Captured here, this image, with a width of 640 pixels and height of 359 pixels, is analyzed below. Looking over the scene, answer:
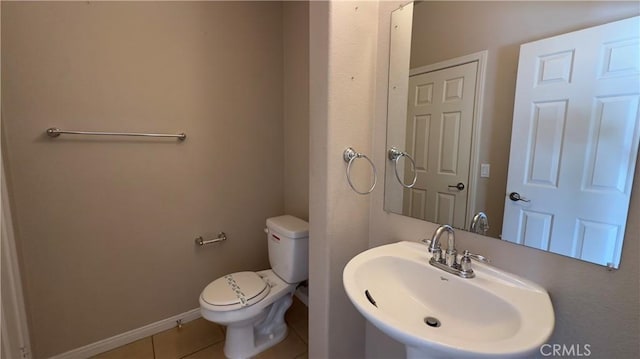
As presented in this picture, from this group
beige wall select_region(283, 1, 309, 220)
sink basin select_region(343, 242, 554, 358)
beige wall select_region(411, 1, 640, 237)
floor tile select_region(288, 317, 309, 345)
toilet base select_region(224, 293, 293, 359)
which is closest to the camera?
sink basin select_region(343, 242, 554, 358)

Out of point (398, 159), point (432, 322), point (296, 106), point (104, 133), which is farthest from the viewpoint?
point (296, 106)

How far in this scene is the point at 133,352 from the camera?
1.53 m

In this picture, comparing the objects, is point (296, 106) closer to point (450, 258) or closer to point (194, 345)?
point (450, 258)

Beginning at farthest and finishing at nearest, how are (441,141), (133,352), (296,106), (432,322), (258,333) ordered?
1. (296,106)
2. (258,333)
3. (133,352)
4. (441,141)
5. (432,322)

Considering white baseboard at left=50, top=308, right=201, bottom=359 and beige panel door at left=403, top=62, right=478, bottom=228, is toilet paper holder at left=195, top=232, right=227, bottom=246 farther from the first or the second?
beige panel door at left=403, top=62, right=478, bottom=228

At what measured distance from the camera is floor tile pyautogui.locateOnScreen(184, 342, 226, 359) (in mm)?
1503

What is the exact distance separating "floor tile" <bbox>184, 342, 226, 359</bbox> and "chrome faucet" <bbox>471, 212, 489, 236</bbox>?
4.93ft

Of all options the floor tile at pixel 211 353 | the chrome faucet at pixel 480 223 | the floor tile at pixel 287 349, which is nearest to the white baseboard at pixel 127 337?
the floor tile at pixel 211 353

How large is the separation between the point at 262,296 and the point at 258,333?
1.14 ft

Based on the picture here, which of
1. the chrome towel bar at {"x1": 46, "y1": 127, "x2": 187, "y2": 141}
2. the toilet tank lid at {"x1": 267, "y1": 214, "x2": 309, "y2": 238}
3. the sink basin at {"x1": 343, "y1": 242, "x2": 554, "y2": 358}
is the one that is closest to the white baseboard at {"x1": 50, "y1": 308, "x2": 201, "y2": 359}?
the toilet tank lid at {"x1": 267, "y1": 214, "x2": 309, "y2": 238}

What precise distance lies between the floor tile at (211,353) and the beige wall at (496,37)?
5.15 feet

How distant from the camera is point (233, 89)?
5.83ft

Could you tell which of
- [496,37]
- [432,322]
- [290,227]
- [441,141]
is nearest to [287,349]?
[290,227]

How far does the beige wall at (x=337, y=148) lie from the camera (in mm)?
1062
